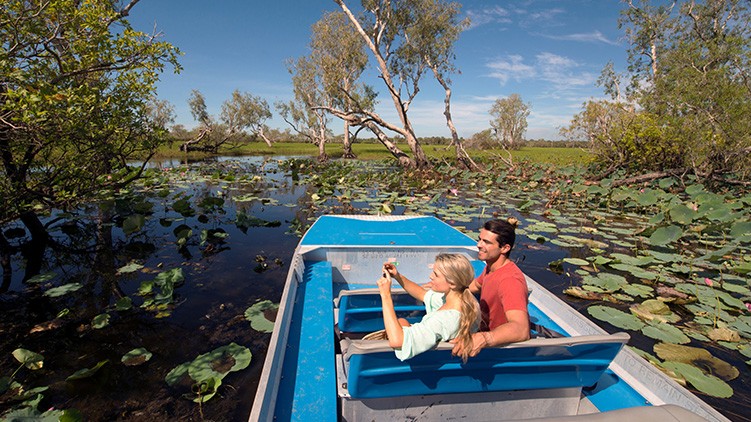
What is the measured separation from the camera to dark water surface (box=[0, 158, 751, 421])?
9.07 feet

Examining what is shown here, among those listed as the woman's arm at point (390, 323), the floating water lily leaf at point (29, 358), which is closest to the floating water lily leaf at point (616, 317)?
the woman's arm at point (390, 323)

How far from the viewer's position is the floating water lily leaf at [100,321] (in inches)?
143

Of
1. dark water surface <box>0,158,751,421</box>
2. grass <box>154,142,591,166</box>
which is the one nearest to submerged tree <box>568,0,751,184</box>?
grass <box>154,142,591,166</box>

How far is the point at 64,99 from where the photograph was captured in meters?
4.75

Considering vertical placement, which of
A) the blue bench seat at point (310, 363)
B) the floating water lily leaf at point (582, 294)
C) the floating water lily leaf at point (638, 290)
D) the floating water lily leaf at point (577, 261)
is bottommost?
the floating water lily leaf at point (582, 294)

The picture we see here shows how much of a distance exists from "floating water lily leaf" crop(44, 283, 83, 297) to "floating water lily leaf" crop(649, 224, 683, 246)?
9.13m

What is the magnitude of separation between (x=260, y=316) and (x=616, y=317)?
452 cm

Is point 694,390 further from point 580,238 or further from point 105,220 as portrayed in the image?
point 105,220

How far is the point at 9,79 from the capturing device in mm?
4363

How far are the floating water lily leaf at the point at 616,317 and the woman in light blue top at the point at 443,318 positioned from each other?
10.0 feet

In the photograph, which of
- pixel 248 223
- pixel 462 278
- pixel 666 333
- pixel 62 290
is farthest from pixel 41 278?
pixel 666 333

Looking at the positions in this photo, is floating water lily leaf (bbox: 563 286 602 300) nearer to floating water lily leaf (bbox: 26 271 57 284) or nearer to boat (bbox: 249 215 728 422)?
boat (bbox: 249 215 728 422)

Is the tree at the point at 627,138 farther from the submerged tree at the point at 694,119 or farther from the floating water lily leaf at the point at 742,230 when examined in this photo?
the floating water lily leaf at the point at 742,230

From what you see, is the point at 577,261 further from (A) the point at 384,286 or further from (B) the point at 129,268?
(B) the point at 129,268
